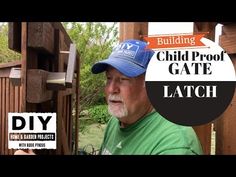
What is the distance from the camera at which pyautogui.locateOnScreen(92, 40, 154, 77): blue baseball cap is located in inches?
40.8

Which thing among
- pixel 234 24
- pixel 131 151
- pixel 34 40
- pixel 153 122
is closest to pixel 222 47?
pixel 234 24

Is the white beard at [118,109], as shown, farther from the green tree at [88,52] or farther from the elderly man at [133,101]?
the green tree at [88,52]

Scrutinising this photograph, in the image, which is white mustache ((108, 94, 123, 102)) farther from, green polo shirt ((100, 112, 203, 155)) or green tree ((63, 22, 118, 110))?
green tree ((63, 22, 118, 110))

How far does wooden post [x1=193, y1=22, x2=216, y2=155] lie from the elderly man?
15 centimetres

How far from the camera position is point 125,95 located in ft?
3.52

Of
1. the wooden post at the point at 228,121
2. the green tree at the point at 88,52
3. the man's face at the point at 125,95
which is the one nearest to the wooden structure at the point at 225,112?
the wooden post at the point at 228,121

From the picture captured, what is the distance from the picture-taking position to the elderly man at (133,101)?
1.02m

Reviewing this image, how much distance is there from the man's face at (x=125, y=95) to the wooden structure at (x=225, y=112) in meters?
0.13

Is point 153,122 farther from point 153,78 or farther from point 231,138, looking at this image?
point 231,138

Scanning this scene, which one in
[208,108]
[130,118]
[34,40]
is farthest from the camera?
[130,118]

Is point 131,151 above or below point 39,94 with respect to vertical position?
below

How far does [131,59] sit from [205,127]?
36 centimetres

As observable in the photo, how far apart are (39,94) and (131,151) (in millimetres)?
346
